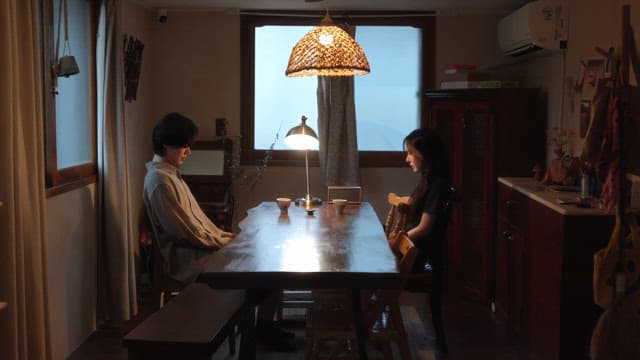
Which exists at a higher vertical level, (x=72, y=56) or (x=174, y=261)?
(x=72, y=56)

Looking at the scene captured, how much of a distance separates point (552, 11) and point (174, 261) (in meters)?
2.91

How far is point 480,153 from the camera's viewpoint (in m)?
5.00

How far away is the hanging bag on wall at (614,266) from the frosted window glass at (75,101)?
9.21 ft

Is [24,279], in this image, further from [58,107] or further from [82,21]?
[82,21]

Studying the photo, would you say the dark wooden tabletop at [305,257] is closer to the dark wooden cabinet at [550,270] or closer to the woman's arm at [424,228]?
the woman's arm at [424,228]

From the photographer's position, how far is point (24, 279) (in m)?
2.86

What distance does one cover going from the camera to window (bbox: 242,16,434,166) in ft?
18.2

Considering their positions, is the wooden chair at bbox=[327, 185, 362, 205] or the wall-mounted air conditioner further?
the wooden chair at bbox=[327, 185, 362, 205]

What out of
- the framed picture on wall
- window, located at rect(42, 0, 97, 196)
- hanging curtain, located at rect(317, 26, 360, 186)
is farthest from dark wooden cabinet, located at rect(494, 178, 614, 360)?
window, located at rect(42, 0, 97, 196)

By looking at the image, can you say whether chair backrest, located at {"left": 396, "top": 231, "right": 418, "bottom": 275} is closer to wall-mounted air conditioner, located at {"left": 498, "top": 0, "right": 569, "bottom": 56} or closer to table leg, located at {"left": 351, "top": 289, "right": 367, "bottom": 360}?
table leg, located at {"left": 351, "top": 289, "right": 367, "bottom": 360}

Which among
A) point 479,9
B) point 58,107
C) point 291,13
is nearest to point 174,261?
point 58,107

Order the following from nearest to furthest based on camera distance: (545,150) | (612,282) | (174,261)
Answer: (612,282) → (174,261) → (545,150)

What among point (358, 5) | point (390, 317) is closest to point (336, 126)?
point (358, 5)

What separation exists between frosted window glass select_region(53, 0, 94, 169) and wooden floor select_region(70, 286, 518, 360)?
1067 mm
